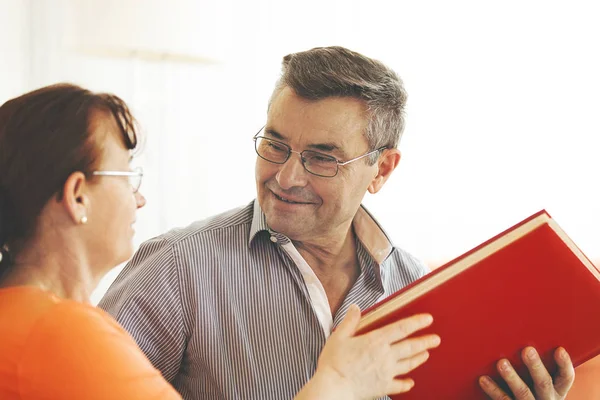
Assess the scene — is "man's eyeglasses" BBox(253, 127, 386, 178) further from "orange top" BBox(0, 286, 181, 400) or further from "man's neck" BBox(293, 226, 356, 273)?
"orange top" BBox(0, 286, 181, 400)

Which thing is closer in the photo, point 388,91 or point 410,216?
point 388,91

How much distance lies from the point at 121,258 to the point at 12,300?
0.20m

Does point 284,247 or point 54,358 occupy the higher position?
point 54,358

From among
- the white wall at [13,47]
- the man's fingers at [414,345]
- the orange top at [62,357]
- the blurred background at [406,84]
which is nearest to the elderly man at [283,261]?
the man's fingers at [414,345]

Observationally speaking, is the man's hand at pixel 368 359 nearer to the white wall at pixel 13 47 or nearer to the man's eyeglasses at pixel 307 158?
the man's eyeglasses at pixel 307 158

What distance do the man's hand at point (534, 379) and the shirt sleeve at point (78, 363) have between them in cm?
71

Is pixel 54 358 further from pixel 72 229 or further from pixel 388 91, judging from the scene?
pixel 388 91

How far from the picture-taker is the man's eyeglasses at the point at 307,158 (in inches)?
63.9

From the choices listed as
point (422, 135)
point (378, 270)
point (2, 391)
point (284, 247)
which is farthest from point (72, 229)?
point (422, 135)

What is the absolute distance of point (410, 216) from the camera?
317 centimetres

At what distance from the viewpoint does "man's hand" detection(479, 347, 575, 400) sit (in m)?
1.38

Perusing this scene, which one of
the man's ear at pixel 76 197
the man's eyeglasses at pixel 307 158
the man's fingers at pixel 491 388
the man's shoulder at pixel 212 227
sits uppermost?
the man's ear at pixel 76 197

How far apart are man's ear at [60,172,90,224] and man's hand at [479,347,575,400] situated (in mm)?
810

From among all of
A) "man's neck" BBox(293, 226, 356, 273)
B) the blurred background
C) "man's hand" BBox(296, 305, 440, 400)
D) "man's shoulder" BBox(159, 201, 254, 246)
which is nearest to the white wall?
the blurred background
